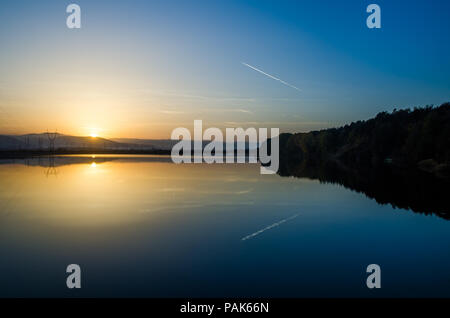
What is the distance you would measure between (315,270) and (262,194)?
22.7 meters

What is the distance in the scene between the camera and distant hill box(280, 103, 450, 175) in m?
78.8

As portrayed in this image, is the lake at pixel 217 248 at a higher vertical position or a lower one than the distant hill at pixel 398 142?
lower

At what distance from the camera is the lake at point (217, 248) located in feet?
39.4

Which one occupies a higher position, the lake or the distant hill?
the distant hill

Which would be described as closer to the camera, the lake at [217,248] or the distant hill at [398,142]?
the lake at [217,248]

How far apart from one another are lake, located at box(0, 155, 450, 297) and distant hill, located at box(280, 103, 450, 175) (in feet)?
178

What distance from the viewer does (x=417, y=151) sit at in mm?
83875

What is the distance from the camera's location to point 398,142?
10831 centimetres

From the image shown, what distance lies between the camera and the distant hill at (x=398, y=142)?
78.8 m

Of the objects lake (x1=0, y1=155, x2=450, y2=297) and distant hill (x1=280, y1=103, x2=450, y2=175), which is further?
distant hill (x1=280, y1=103, x2=450, y2=175)

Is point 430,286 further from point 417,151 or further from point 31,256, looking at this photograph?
point 417,151

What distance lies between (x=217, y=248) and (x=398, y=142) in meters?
105

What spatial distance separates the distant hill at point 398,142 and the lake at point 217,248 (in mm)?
54369

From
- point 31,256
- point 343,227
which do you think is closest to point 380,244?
point 343,227
